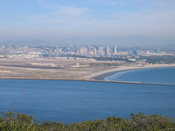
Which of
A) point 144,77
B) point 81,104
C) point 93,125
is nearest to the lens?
point 93,125

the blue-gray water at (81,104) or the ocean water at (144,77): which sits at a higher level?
the blue-gray water at (81,104)

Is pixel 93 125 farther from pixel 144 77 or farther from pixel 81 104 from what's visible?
pixel 144 77

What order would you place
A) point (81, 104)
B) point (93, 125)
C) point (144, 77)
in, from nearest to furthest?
point (93, 125) → point (81, 104) → point (144, 77)

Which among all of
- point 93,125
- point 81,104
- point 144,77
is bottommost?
Result: point 144,77

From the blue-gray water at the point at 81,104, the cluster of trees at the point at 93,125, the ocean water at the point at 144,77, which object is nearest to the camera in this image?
the cluster of trees at the point at 93,125

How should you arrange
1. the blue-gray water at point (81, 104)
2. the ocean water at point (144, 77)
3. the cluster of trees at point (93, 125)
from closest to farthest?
the cluster of trees at point (93, 125), the blue-gray water at point (81, 104), the ocean water at point (144, 77)

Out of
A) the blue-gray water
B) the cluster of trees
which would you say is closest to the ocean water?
the blue-gray water

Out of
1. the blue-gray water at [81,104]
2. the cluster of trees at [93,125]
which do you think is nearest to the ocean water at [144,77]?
the blue-gray water at [81,104]

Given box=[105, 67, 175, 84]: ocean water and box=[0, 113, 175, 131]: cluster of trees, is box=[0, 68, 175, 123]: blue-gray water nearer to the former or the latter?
box=[0, 113, 175, 131]: cluster of trees

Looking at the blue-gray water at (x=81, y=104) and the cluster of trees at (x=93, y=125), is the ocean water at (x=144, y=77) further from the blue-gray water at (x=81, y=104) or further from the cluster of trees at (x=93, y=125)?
the cluster of trees at (x=93, y=125)

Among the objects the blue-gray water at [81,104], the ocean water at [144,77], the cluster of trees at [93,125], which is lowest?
the ocean water at [144,77]

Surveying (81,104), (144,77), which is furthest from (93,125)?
(144,77)
